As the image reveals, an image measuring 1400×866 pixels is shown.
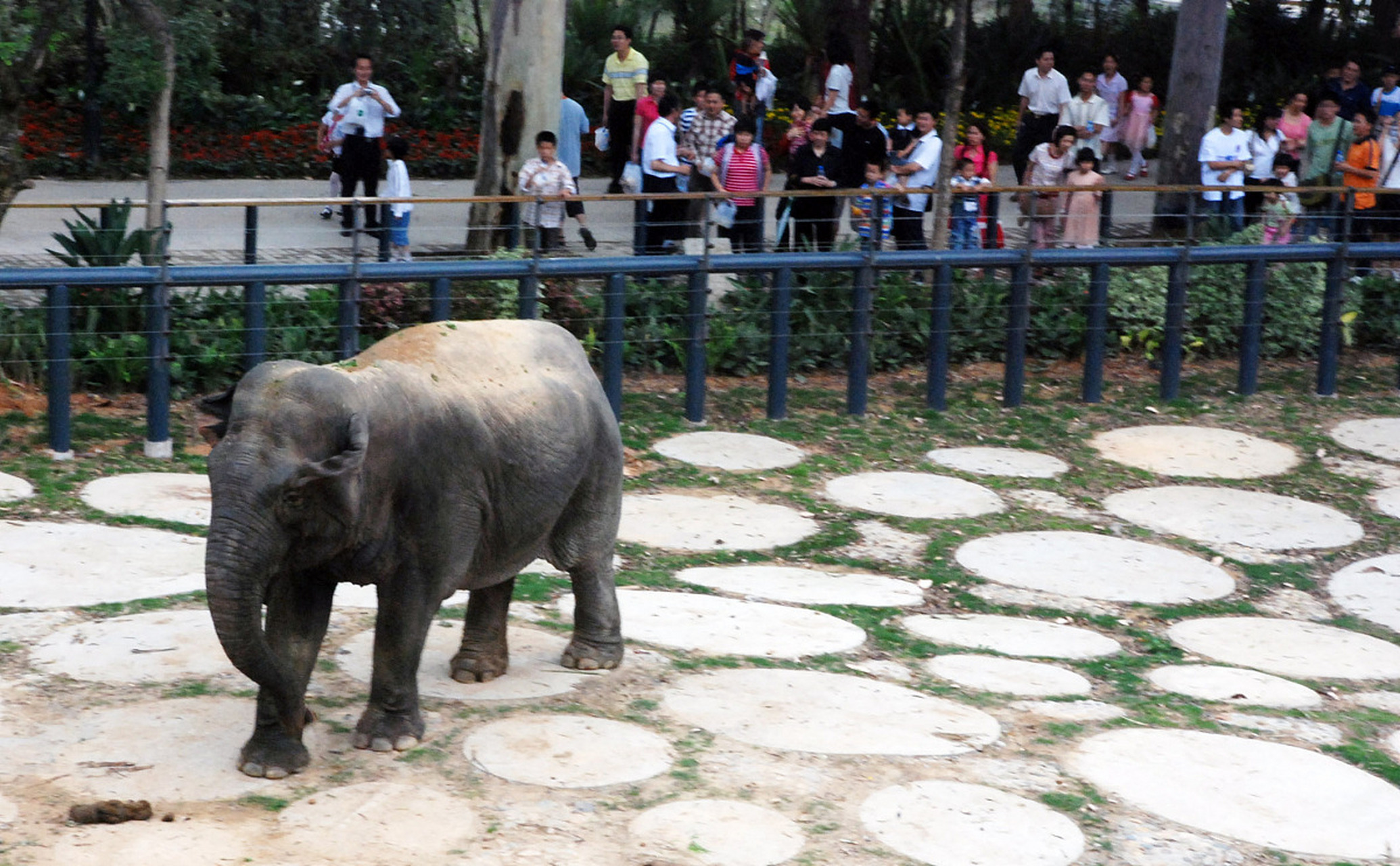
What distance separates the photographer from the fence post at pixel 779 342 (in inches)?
430

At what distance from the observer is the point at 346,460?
5.04m

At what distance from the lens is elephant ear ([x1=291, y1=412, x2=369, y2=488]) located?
16.3 ft

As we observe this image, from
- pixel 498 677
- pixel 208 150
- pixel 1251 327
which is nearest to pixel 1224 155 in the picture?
pixel 1251 327

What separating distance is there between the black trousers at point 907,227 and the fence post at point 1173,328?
2.66 meters

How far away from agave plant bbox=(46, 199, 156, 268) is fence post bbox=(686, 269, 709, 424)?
11.0 ft

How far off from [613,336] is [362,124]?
7.37 m

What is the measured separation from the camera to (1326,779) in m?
5.95

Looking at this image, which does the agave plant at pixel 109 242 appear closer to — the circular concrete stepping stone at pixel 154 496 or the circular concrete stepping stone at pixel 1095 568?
the circular concrete stepping stone at pixel 154 496

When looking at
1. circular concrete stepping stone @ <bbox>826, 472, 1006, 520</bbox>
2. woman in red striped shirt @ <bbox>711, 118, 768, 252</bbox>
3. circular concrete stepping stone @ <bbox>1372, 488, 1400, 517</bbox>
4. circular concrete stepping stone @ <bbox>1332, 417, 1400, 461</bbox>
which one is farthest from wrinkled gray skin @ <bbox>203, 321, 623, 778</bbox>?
woman in red striped shirt @ <bbox>711, 118, 768, 252</bbox>

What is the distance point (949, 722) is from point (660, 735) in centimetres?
104

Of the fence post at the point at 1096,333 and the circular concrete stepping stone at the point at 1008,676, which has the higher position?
the fence post at the point at 1096,333

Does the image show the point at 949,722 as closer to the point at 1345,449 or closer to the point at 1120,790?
the point at 1120,790

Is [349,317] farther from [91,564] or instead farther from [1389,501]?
[1389,501]

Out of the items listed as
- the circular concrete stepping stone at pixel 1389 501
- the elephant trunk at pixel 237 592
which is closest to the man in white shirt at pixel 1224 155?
the circular concrete stepping stone at pixel 1389 501
